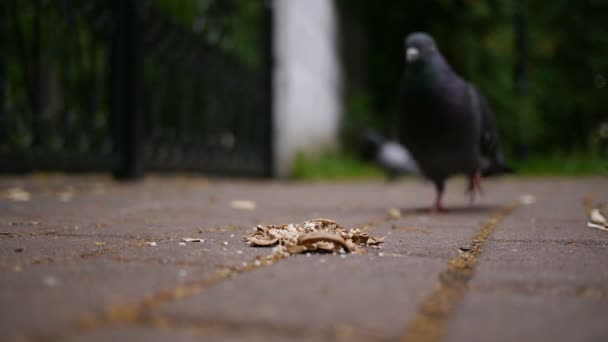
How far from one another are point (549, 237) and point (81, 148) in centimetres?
332

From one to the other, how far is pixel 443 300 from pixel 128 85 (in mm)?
4081

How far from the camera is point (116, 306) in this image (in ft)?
3.43

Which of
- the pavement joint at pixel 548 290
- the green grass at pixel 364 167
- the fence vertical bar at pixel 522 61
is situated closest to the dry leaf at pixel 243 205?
the pavement joint at pixel 548 290

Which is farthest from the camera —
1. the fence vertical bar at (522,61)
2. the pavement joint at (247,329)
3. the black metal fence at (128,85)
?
the fence vertical bar at (522,61)

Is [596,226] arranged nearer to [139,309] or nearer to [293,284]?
[293,284]

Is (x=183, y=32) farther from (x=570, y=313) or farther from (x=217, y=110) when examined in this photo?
(x=570, y=313)

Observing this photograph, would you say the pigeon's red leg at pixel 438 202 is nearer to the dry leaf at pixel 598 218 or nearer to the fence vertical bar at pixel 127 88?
the dry leaf at pixel 598 218

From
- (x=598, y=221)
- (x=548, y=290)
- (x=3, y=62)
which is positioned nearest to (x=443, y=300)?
(x=548, y=290)

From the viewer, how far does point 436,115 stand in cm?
317

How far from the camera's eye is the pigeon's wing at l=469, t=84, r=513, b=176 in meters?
3.38

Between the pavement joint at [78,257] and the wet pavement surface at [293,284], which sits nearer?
the wet pavement surface at [293,284]

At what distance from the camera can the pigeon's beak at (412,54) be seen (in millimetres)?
3122

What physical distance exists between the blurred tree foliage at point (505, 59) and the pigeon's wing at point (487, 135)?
19.3ft

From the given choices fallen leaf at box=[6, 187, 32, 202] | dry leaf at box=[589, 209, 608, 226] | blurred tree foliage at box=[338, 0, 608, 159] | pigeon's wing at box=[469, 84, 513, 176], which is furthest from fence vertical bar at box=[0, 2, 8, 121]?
blurred tree foliage at box=[338, 0, 608, 159]
